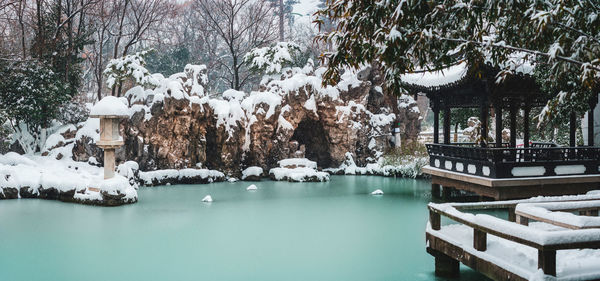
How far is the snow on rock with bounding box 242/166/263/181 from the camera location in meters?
16.9

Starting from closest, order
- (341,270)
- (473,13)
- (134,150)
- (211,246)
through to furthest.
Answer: (473,13), (341,270), (211,246), (134,150)

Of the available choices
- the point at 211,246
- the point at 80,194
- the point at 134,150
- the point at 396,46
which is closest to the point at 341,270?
the point at 211,246

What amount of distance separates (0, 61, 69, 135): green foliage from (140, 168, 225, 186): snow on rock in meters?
3.69

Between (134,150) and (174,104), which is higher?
(174,104)

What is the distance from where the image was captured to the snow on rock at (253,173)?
16906mm

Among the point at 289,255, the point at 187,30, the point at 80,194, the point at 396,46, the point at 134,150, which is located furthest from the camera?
the point at 187,30

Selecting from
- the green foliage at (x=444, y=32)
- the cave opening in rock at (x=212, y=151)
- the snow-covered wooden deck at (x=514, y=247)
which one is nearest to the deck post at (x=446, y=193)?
the snow-covered wooden deck at (x=514, y=247)

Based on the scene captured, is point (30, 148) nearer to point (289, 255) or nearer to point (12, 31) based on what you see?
point (12, 31)

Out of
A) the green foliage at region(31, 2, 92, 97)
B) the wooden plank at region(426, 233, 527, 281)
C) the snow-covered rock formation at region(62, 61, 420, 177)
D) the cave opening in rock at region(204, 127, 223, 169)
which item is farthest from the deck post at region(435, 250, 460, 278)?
the green foliage at region(31, 2, 92, 97)

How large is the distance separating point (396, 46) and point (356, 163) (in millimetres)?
14118

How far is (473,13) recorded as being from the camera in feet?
18.0

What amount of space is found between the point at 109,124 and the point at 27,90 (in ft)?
16.5

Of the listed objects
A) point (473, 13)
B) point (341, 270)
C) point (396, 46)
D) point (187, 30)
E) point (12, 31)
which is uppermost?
point (187, 30)

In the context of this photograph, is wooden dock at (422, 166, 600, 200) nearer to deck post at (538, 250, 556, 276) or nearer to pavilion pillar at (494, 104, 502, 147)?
pavilion pillar at (494, 104, 502, 147)
